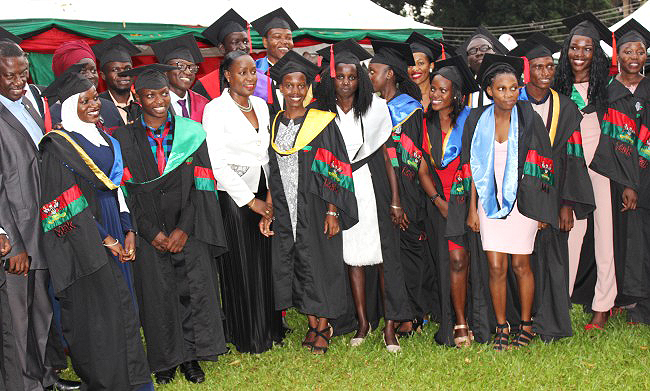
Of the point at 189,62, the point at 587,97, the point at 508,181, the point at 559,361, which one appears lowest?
the point at 559,361

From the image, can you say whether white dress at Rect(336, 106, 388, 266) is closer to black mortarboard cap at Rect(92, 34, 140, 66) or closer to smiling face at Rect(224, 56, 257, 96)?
smiling face at Rect(224, 56, 257, 96)

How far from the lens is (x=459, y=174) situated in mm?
5480

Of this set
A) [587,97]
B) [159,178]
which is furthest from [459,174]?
[159,178]

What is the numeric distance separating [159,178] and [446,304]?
2341 mm

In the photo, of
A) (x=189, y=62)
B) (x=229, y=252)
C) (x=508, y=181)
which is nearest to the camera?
(x=508, y=181)

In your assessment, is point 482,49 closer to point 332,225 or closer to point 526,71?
point 526,71

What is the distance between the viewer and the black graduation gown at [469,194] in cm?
523

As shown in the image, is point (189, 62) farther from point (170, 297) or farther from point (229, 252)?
point (170, 297)

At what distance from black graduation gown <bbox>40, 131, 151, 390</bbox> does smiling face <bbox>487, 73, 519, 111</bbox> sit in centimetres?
272

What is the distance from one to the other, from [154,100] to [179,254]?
1.05 meters

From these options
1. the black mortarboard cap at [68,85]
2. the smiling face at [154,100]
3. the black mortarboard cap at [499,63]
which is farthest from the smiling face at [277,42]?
the black mortarboard cap at [68,85]

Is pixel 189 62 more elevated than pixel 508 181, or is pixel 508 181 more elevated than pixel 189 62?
pixel 189 62

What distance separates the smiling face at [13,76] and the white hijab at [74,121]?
0.37m

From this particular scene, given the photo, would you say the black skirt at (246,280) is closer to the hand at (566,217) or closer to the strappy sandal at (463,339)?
the strappy sandal at (463,339)
